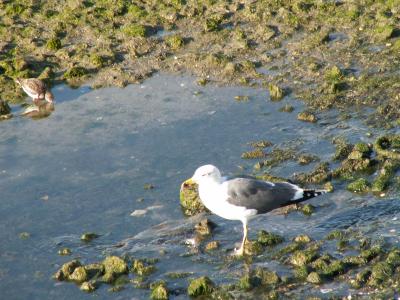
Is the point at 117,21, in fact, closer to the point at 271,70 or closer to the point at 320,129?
the point at 271,70

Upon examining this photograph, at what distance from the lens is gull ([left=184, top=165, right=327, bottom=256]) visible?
35.9 ft

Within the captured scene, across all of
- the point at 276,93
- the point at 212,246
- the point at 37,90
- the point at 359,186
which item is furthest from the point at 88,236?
the point at 276,93

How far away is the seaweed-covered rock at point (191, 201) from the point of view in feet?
39.8

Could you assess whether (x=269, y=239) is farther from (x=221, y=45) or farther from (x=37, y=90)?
(x=221, y=45)

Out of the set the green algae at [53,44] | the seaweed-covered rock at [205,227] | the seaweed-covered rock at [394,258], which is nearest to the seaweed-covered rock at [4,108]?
the green algae at [53,44]

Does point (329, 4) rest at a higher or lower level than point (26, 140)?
higher

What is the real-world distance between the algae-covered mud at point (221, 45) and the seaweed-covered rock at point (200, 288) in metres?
5.35

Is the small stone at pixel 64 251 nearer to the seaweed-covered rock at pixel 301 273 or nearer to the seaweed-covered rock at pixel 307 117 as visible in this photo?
the seaweed-covered rock at pixel 301 273

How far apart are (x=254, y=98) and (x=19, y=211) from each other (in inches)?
206

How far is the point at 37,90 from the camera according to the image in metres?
15.6

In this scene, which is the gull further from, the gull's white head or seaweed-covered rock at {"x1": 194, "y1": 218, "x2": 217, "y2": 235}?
seaweed-covered rock at {"x1": 194, "y1": 218, "x2": 217, "y2": 235}

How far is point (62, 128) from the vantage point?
15.1 metres

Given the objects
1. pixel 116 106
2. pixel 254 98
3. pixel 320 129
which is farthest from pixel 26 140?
pixel 320 129

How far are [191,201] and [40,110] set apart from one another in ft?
16.0
